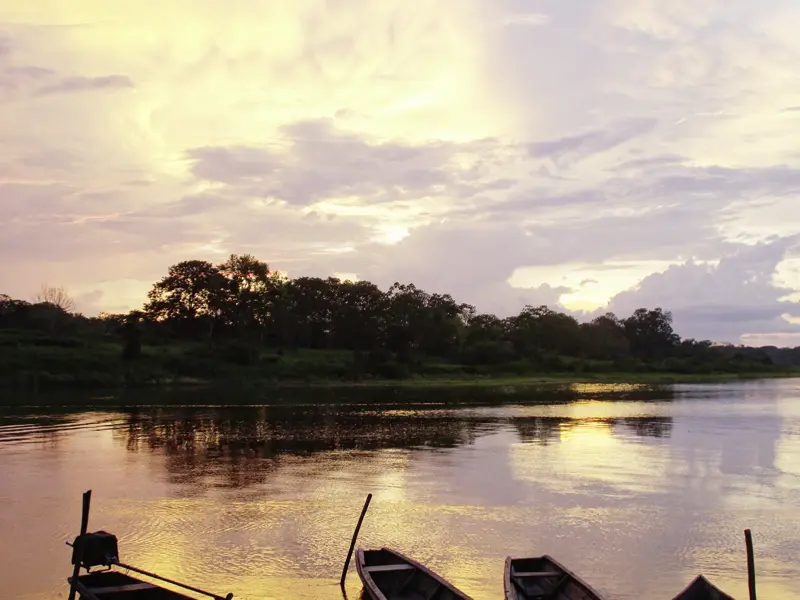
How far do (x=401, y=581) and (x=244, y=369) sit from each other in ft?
359

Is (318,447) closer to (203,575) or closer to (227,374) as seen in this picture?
(203,575)

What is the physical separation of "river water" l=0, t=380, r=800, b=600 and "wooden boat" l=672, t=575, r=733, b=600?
3.17m

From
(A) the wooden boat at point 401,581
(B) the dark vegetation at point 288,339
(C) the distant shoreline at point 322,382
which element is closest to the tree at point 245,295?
(B) the dark vegetation at point 288,339

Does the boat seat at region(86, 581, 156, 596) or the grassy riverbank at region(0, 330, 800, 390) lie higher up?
the grassy riverbank at region(0, 330, 800, 390)

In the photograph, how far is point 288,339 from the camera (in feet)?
522

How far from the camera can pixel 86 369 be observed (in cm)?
10962

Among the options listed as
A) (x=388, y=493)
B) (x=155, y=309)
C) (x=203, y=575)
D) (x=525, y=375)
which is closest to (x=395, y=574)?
(x=203, y=575)

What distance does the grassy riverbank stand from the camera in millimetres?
107500

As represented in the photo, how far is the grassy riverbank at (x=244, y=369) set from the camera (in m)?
108

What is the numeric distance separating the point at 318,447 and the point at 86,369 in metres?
74.6

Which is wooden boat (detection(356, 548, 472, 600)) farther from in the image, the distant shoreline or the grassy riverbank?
the grassy riverbank

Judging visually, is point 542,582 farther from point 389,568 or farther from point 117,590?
point 117,590

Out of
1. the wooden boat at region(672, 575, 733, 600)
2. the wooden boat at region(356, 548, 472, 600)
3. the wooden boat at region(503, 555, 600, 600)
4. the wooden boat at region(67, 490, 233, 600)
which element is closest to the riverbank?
the wooden boat at region(67, 490, 233, 600)

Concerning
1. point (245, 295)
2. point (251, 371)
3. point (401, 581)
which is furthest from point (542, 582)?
point (245, 295)
